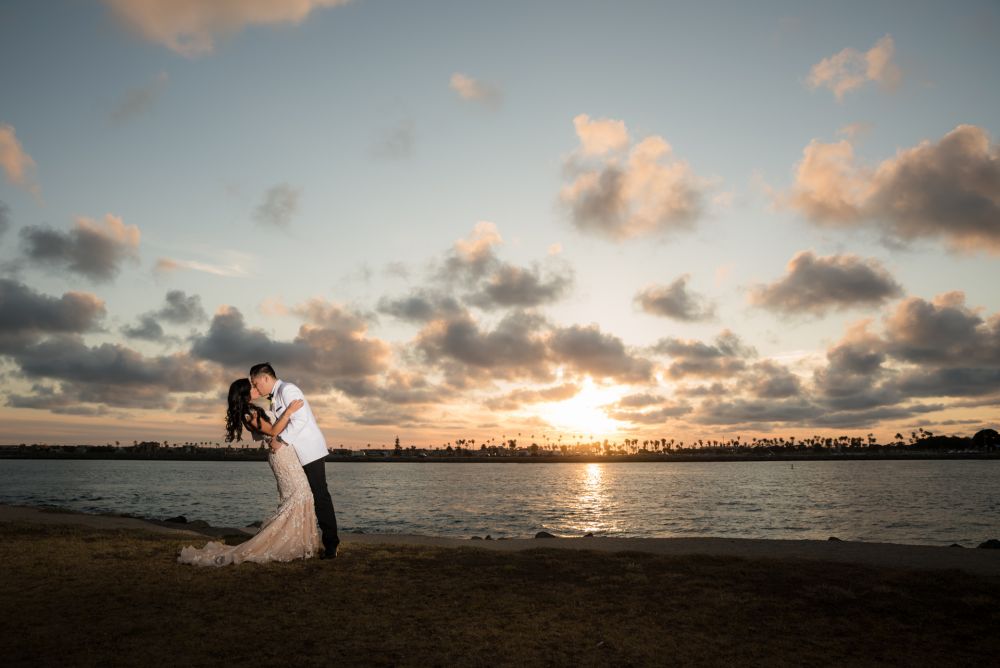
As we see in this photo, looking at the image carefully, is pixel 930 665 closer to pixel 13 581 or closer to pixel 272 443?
pixel 272 443

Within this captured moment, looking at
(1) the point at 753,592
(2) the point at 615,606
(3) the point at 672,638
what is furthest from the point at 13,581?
(1) the point at 753,592

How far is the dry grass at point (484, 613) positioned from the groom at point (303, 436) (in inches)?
28.6

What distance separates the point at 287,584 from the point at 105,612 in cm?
221

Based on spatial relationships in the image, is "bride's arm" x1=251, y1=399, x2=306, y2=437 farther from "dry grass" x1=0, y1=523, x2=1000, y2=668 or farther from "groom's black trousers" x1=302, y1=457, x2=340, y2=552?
"dry grass" x1=0, y1=523, x2=1000, y2=668

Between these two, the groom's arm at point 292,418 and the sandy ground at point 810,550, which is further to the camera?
the sandy ground at point 810,550

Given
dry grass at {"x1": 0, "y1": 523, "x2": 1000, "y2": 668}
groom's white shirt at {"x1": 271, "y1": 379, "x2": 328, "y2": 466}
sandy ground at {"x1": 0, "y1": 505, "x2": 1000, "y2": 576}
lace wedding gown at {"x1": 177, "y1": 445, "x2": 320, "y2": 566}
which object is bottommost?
sandy ground at {"x1": 0, "y1": 505, "x2": 1000, "y2": 576}

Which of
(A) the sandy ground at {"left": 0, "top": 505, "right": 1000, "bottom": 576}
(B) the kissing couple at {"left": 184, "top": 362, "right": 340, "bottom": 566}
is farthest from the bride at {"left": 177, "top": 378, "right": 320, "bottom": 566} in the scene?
(A) the sandy ground at {"left": 0, "top": 505, "right": 1000, "bottom": 576}

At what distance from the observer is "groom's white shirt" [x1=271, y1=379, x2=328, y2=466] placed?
10.8 m

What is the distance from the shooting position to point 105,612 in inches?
288

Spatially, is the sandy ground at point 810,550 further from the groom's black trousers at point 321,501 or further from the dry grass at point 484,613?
the groom's black trousers at point 321,501

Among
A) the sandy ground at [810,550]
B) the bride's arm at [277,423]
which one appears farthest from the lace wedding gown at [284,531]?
the sandy ground at [810,550]

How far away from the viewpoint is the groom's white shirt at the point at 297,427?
35.3 ft

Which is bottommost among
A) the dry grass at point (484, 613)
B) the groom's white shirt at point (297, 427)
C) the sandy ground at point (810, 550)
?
the sandy ground at point (810, 550)

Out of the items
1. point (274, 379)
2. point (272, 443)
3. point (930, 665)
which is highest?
point (274, 379)
